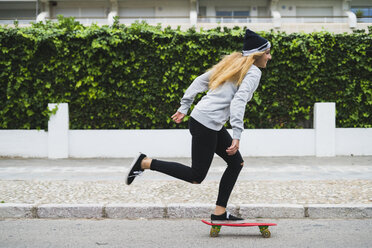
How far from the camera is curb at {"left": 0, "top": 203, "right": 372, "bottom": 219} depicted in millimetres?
5121

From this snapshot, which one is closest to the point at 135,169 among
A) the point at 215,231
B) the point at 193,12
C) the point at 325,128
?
the point at 215,231

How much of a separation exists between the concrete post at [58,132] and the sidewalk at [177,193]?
1217 mm

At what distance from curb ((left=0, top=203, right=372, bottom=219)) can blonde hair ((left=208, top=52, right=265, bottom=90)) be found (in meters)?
1.91

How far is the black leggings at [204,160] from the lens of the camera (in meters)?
3.89

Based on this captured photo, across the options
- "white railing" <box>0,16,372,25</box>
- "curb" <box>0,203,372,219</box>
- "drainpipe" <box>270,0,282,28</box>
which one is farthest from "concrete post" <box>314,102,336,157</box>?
"white railing" <box>0,16,372,25</box>

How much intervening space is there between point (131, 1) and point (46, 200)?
20350mm

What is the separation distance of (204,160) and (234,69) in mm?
924

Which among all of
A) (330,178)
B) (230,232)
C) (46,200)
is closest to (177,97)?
(330,178)

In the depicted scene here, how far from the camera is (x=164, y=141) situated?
10383 mm

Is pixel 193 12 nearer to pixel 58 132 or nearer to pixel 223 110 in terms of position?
pixel 58 132

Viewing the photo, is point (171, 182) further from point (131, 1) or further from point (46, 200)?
point (131, 1)

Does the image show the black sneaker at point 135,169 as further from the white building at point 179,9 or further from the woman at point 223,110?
the white building at point 179,9

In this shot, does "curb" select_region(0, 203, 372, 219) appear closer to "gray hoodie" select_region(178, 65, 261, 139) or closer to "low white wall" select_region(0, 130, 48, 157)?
"gray hoodie" select_region(178, 65, 261, 139)

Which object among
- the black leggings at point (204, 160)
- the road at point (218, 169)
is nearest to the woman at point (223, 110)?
the black leggings at point (204, 160)
